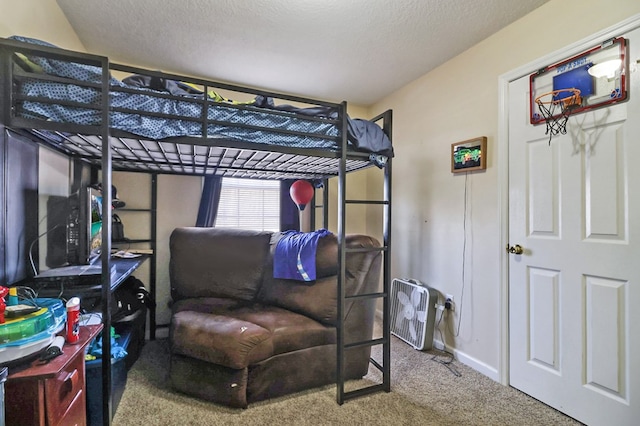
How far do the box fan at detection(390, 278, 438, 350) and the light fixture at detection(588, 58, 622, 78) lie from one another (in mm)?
1941

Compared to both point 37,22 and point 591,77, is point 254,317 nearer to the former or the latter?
point 37,22

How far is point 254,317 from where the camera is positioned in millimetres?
2215

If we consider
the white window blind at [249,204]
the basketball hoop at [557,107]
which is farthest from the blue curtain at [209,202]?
the basketball hoop at [557,107]

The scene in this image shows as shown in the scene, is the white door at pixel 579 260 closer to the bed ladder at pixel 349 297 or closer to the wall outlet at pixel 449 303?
the wall outlet at pixel 449 303

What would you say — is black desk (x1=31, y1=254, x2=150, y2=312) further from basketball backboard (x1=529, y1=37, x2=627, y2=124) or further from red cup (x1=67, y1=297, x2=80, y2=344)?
basketball backboard (x1=529, y1=37, x2=627, y2=124)

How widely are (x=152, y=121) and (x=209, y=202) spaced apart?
1.71m

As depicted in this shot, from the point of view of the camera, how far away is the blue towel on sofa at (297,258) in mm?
2338

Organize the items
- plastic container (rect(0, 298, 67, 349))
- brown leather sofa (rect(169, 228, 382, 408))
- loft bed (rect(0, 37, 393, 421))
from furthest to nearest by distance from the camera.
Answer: brown leather sofa (rect(169, 228, 382, 408)) → loft bed (rect(0, 37, 393, 421)) → plastic container (rect(0, 298, 67, 349))

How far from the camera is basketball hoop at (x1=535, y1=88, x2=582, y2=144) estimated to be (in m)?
1.81

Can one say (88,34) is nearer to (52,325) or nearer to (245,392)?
(52,325)

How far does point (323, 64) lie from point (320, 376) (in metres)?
2.73

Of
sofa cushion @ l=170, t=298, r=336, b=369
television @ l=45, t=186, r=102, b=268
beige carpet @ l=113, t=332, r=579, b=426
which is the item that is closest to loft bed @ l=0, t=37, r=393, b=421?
beige carpet @ l=113, t=332, r=579, b=426

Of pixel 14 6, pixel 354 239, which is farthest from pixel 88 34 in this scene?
pixel 354 239

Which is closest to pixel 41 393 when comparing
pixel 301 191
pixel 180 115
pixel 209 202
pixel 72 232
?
pixel 72 232
